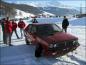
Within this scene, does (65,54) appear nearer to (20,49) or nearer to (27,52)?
(27,52)

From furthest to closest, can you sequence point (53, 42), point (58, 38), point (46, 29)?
point (46, 29) < point (58, 38) < point (53, 42)

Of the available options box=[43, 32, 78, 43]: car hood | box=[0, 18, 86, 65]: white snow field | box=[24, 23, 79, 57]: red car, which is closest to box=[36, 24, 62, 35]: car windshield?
box=[24, 23, 79, 57]: red car

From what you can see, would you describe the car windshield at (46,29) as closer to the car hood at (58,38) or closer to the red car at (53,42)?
the red car at (53,42)

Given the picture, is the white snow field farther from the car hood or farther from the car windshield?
the car windshield

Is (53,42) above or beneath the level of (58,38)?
beneath

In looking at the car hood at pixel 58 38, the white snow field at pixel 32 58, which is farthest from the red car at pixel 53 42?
the white snow field at pixel 32 58

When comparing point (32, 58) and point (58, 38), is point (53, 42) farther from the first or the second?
point (32, 58)

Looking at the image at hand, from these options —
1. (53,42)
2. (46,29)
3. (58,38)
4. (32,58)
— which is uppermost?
(46,29)

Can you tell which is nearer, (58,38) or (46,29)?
(58,38)

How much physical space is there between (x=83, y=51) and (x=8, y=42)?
5345 millimetres

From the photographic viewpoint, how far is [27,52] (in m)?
13.9

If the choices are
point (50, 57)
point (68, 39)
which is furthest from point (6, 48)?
point (68, 39)

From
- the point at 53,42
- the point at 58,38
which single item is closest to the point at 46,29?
the point at 58,38

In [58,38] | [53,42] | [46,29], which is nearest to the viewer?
[53,42]
